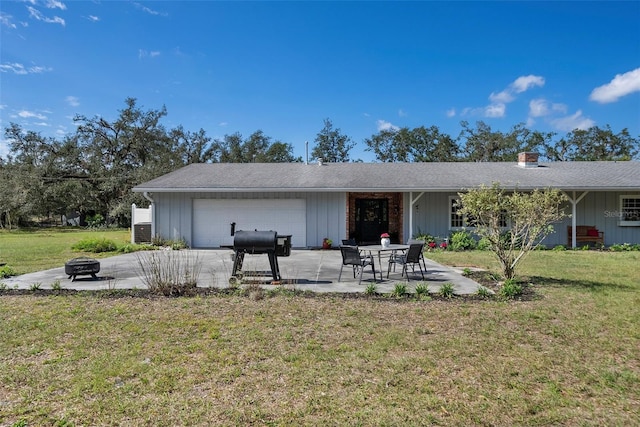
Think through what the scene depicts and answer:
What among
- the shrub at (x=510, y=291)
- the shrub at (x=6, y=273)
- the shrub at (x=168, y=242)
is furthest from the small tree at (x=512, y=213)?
the shrub at (x=168, y=242)

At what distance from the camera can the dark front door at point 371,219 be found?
50.5ft

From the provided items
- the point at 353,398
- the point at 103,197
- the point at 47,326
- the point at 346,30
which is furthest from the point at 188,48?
the point at 103,197

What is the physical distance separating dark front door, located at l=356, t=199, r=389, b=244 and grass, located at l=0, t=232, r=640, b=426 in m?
9.44

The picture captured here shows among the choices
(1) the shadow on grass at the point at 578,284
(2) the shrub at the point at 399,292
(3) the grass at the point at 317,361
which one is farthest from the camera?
(1) the shadow on grass at the point at 578,284

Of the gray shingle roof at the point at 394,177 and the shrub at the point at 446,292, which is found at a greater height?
the gray shingle roof at the point at 394,177

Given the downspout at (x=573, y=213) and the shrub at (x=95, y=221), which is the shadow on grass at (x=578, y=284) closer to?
the downspout at (x=573, y=213)

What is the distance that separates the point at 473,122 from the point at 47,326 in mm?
39167

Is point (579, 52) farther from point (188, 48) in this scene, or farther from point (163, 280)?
point (163, 280)

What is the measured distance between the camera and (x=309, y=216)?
574 inches

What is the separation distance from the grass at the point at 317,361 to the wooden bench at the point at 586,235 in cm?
941

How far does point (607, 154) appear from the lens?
37.7 m

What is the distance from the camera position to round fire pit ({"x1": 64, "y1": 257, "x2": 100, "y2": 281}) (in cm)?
742

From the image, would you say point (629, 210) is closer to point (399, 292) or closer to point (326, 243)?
point (326, 243)

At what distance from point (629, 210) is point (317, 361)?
1643 centimetres
